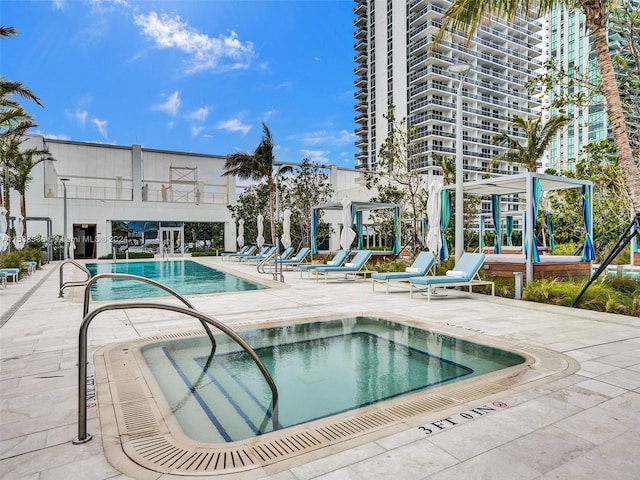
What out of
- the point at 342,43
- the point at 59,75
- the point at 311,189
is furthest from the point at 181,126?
the point at 311,189

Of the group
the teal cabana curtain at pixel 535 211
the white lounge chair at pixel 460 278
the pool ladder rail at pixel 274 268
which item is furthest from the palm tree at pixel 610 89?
the pool ladder rail at pixel 274 268

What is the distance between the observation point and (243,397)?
12.2 ft

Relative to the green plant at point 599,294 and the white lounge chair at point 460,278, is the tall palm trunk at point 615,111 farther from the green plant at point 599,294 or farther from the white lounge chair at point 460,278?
the white lounge chair at point 460,278

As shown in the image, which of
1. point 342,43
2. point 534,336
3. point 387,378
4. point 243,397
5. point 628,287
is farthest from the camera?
point 342,43

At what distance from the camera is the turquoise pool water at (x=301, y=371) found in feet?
11.0

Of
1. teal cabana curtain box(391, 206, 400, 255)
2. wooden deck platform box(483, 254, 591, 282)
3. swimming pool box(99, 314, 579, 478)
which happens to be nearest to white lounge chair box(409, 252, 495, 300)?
wooden deck platform box(483, 254, 591, 282)

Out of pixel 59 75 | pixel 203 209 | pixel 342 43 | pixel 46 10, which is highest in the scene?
pixel 342 43

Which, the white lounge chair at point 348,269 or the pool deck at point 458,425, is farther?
the white lounge chair at point 348,269

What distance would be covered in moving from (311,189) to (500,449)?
22.8 m

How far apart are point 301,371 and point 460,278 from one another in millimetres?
5854

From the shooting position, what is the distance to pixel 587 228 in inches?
438

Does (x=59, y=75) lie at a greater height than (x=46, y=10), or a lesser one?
greater

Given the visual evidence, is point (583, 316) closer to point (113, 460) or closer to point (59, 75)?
point (113, 460)

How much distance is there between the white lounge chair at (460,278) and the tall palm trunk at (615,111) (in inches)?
130
